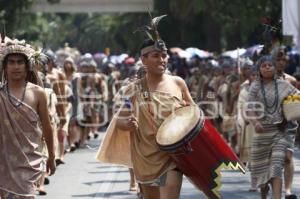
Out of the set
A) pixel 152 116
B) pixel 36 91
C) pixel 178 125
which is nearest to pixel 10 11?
pixel 152 116

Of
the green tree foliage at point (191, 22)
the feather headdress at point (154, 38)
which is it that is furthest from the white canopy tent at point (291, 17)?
the feather headdress at point (154, 38)

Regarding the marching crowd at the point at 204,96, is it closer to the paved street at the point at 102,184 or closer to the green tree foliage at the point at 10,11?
the paved street at the point at 102,184

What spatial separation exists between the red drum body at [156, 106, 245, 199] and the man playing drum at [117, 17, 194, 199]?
185mm

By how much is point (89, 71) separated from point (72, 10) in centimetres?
2048

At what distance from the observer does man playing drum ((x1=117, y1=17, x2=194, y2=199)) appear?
9.48 metres

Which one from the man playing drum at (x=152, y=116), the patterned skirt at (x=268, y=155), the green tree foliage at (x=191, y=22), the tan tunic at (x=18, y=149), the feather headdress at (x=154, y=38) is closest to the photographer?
the tan tunic at (x=18, y=149)

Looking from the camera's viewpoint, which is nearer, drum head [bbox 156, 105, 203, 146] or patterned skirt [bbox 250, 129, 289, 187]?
drum head [bbox 156, 105, 203, 146]

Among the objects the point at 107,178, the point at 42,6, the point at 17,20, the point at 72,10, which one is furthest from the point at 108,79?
the point at 107,178

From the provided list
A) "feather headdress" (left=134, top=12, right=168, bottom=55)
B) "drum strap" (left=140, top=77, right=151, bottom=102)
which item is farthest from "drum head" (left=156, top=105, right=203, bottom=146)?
"feather headdress" (left=134, top=12, right=168, bottom=55)

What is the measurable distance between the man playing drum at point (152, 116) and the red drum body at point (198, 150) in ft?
0.61

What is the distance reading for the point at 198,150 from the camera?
9227 mm

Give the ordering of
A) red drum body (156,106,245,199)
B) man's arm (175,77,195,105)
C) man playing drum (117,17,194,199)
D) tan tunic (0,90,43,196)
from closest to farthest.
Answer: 1. tan tunic (0,90,43,196)
2. red drum body (156,106,245,199)
3. man playing drum (117,17,194,199)
4. man's arm (175,77,195,105)

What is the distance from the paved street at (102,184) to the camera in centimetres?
1466

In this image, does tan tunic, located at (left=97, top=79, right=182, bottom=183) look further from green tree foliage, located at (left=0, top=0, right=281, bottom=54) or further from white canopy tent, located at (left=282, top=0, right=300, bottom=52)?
white canopy tent, located at (left=282, top=0, right=300, bottom=52)
